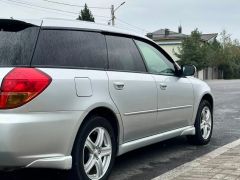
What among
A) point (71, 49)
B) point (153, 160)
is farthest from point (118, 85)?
point (153, 160)

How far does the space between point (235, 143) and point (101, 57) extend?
3.19 m

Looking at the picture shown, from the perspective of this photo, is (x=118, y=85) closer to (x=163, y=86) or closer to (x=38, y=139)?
(x=163, y=86)

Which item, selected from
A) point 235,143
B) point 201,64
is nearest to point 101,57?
point 235,143

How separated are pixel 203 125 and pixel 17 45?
3839 millimetres

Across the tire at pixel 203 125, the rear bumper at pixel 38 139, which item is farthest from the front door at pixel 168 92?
the rear bumper at pixel 38 139

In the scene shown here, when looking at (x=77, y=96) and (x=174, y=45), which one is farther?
(x=174, y=45)

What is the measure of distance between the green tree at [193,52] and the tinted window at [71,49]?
51.3 meters

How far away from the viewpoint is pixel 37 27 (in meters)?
4.55

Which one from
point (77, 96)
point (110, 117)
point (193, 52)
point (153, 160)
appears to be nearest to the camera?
point (77, 96)

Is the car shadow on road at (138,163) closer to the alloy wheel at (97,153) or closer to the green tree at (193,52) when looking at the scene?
the alloy wheel at (97,153)

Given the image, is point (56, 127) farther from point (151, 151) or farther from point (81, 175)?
point (151, 151)

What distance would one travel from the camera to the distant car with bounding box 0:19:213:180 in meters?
4.12

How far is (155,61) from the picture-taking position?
6273mm

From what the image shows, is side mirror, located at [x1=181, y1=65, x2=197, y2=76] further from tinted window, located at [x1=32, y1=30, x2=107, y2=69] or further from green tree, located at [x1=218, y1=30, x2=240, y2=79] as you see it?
green tree, located at [x1=218, y1=30, x2=240, y2=79]
